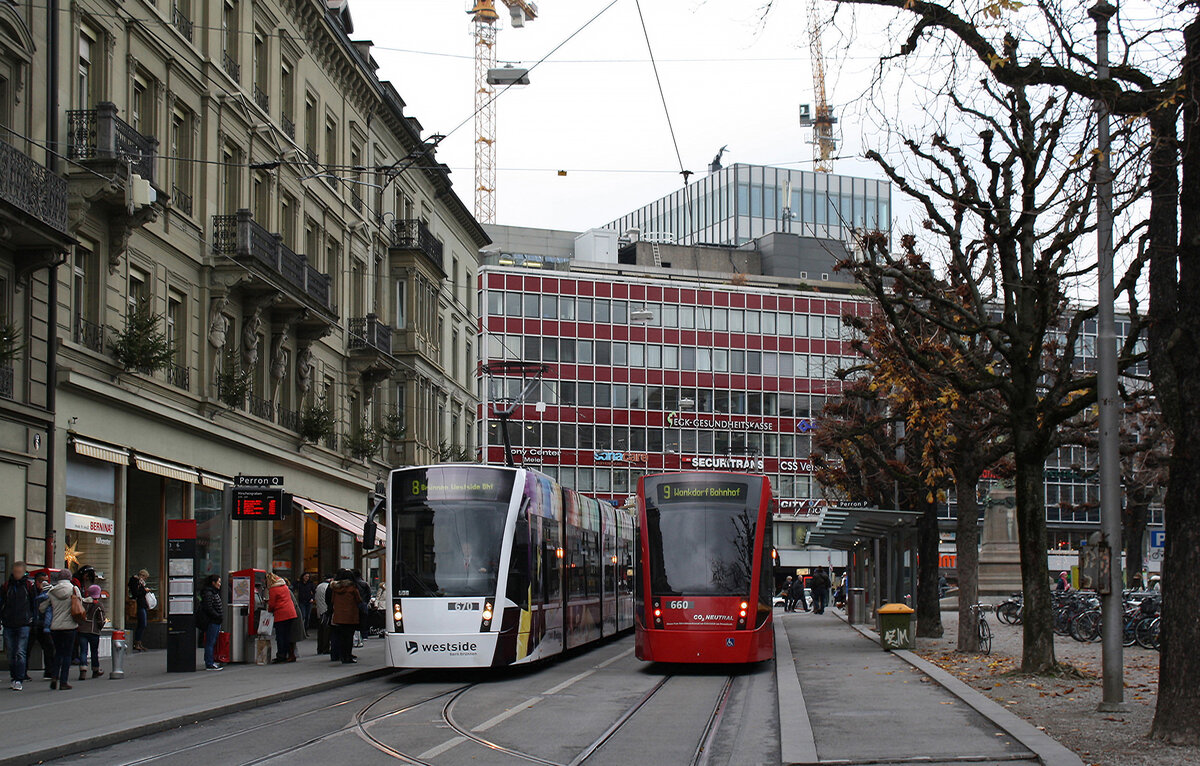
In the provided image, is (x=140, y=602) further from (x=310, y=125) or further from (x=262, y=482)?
(x=310, y=125)

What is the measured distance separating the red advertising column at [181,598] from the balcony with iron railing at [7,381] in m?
3.25

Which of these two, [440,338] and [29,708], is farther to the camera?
[440,338]

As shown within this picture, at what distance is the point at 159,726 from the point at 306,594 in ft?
60.9

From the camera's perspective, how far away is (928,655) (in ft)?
88.1

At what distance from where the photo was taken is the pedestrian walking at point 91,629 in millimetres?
21344

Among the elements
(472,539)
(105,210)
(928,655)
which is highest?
(105,210)

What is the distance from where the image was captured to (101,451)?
2569 cm

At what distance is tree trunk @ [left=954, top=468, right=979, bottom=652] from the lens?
26578 mm

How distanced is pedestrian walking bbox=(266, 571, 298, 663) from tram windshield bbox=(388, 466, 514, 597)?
365 cm

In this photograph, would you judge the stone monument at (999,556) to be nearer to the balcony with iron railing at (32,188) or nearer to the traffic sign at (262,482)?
the traffic sign at (262,482)

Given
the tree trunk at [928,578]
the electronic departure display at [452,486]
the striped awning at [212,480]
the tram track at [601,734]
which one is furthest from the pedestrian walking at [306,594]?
the tree trunk at [928,578]

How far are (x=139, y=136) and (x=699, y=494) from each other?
12.1 m

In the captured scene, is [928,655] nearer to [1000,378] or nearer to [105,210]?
[1000,378]

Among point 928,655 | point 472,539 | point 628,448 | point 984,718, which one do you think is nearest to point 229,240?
point 472,539
